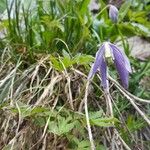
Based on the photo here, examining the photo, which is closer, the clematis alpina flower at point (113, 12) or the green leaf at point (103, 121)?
the green leaf at point (103, 121)

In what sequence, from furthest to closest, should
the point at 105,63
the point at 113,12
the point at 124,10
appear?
the point at 124,10, the point at 113,12, the point at 105,63

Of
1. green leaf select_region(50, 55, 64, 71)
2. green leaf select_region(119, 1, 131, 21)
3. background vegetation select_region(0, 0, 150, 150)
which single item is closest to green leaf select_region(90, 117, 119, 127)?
A: background vegetation select_region(0, 0, 150, 150)

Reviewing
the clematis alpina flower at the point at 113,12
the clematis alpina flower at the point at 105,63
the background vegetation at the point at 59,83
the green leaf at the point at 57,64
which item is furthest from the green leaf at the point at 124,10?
the clematis alpina flower at the point at 105,63

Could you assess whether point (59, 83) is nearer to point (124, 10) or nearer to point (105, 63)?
point (105, 63)

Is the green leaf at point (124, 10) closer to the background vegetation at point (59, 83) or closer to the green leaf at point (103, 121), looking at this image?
the background vegetation at point (59, 83)

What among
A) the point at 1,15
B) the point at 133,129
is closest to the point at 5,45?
the point at 1,15

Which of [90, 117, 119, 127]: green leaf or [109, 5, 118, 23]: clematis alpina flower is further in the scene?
[109, 5, 118, 23]: clematis alpina flower

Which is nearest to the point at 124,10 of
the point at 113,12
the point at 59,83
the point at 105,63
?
the point at 113,12

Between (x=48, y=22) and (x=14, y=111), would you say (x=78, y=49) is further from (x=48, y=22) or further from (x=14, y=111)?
(x=14, y=111)

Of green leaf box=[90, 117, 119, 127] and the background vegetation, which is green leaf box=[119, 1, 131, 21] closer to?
the background vegetation
